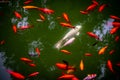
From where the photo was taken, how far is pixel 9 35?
4.66 meters

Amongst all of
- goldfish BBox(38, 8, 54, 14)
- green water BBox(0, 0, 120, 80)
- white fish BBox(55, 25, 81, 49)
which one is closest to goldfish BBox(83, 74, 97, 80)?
green water BBox(0, 0, 120, 80)

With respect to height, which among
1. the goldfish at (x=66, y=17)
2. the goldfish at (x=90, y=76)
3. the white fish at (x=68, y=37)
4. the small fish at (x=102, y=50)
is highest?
the goldfish at (x=66, y=17)

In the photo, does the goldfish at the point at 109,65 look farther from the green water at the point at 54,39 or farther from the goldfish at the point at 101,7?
the goldfish at the point at 101,7

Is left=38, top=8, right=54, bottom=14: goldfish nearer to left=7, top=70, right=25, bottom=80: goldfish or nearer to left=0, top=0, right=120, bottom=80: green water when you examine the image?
left=0, top=0, right=120, bottom=80: green water

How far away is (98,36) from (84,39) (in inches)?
11.5

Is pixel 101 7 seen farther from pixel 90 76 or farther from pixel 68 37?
pixel 90 76

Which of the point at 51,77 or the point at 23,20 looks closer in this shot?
the point at 51,77

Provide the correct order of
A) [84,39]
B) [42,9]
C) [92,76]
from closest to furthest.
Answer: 1. [92,76]
2. [84,39]
3. [42,9]

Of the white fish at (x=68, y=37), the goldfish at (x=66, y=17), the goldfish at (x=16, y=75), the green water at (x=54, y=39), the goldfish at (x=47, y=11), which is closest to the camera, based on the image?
the goldfish at (x=16, y=75)

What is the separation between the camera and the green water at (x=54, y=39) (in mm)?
4375

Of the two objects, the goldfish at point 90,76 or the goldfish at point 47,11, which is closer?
the goldfish at point 90,76

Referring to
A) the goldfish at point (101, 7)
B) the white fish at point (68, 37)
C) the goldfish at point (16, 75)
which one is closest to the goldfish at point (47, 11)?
the white fish at point (68, 37)

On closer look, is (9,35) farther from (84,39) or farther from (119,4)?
(119,4)

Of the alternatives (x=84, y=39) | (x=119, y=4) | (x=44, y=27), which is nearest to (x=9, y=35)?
(x=44, y=27)
